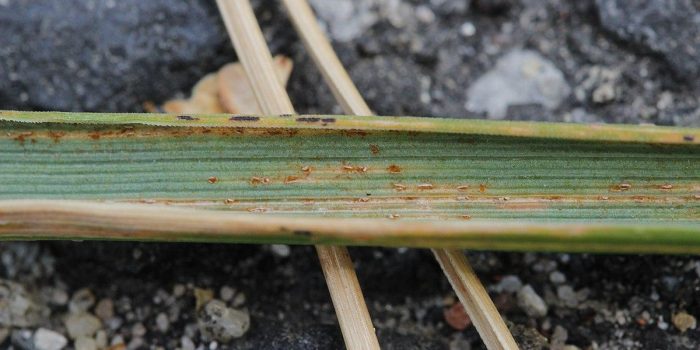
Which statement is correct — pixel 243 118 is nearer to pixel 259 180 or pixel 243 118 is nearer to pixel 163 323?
pixel 259 180

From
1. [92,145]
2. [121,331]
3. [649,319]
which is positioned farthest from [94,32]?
[649,319]

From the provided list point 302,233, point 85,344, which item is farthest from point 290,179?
point 85,344

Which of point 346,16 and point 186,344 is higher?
point 346,16

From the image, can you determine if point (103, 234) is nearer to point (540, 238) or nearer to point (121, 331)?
point (121, 331)

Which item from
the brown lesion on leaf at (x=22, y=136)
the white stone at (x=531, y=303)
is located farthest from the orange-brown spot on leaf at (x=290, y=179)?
the white stone at (x=531, y=303)

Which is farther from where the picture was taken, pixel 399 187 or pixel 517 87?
pixel 517 87

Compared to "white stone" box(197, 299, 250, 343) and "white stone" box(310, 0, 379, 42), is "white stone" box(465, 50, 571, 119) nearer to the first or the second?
"white stone" box(310, 0, 379, 42)

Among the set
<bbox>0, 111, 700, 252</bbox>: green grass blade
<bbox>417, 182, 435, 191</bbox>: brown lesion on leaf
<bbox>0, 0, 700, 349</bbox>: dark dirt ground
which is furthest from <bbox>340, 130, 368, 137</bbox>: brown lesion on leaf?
<bbox>0, 0, 700, 349</bbox>: dark dirt ground
